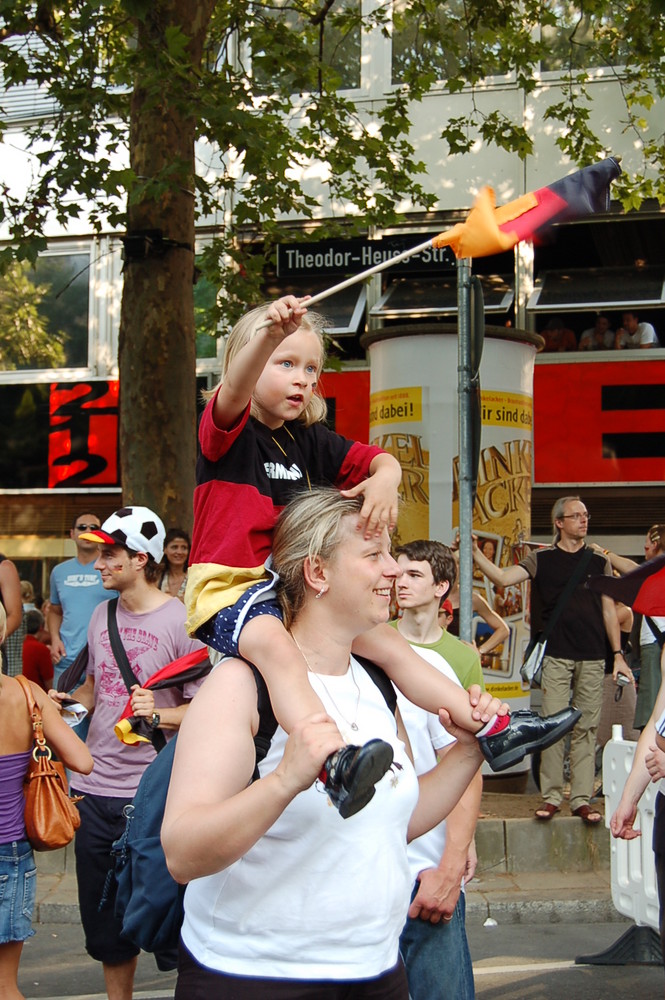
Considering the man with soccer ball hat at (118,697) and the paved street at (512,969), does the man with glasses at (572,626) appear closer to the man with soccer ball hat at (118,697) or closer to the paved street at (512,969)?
the paved street at (512,969)

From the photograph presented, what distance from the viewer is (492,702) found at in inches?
110

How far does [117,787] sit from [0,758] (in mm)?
626

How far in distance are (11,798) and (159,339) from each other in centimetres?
527

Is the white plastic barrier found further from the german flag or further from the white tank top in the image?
the white tank top

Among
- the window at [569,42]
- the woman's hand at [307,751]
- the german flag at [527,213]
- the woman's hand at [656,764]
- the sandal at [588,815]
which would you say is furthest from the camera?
the window at [569,42]

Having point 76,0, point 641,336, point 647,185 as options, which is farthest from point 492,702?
point 641,336

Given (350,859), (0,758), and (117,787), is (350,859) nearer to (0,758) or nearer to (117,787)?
(0,758)

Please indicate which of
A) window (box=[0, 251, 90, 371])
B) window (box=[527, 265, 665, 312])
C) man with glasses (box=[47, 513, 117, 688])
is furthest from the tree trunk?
window (box=[0, 251, 90, 371])

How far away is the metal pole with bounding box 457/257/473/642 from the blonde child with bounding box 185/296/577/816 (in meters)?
3.73

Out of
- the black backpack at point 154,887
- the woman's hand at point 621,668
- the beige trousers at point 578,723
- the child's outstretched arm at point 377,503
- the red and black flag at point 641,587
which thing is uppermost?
the child's outstretched arm at point 377,503

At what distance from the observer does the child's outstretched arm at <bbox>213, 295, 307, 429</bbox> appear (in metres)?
2.77

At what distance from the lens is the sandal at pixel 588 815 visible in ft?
25.8

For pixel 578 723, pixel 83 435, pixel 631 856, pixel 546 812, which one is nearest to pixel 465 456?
pixel 578 723

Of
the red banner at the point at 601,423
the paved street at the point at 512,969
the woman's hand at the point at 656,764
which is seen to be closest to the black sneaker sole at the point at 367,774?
the woman's hand at the point at 656,764
